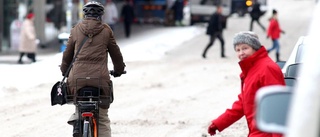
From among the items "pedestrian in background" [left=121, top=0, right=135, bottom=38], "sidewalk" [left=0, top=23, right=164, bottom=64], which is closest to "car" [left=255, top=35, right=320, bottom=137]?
"sidewalk" [left=0, top=23, right=164, bottom=64]

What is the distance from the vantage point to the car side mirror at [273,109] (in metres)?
3.98

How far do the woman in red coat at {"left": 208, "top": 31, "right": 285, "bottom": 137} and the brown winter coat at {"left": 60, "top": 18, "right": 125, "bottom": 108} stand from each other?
196 centimetres

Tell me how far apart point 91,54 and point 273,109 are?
14.2ft

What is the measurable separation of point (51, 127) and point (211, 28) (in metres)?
15.5

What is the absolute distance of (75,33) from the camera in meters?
8.39

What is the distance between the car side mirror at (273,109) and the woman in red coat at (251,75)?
6.30 ft

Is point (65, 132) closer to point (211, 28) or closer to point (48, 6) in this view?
point (211, 28)

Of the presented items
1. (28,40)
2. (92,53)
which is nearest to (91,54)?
(92,53)

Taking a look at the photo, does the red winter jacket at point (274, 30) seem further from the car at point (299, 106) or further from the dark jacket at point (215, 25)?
the car at point (299, 106)

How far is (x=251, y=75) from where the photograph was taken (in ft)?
20.6

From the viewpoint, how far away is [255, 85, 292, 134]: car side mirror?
3984mm

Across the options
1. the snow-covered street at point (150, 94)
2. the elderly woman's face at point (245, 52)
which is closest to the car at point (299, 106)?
the elderly woman's face at point (245, 52)

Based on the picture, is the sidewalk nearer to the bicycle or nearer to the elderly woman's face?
the bicycle

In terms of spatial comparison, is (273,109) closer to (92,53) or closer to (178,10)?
(92,53)
